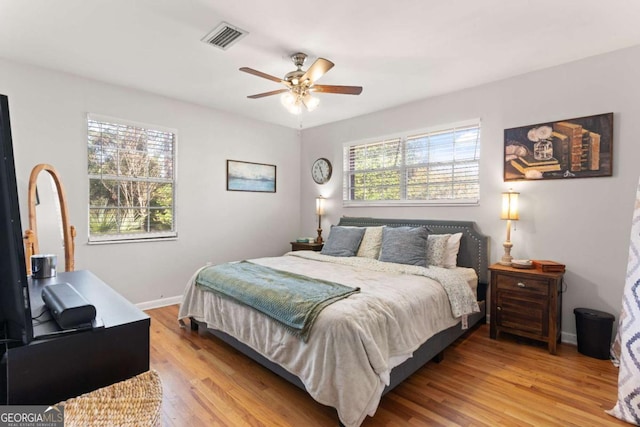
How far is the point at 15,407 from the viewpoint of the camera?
0.87m

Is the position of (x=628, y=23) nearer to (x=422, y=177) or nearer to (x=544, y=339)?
(x=422, y=177)

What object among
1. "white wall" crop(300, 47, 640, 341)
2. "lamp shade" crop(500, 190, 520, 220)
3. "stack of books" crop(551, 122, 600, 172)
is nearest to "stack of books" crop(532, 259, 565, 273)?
"white wall" crop(300, 47, 640, 341)

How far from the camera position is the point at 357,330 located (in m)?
1.79

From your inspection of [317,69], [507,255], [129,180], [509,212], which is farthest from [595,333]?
[129,180]

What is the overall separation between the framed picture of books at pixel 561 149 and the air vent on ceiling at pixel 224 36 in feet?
9.15

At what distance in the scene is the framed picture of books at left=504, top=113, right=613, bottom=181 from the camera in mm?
2799

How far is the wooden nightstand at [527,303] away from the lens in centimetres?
273

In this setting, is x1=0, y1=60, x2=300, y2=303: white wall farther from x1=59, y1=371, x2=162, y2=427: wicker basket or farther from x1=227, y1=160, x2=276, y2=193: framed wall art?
x1=59, y1=371, x2=162, y2=427: wicker basket

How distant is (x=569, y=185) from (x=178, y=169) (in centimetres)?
429

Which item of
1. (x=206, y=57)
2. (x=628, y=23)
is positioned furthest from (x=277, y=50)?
(x=628, y=23)

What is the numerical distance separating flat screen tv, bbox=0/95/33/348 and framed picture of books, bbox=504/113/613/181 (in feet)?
12.3

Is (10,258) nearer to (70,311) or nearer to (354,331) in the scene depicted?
(70,311)

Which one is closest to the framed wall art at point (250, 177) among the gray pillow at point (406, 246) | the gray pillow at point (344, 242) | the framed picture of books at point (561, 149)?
the gray pillow at point (344, 242)

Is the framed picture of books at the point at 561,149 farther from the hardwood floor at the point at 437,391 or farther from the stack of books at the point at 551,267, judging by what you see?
the hardwood floor at the point at 437,391
